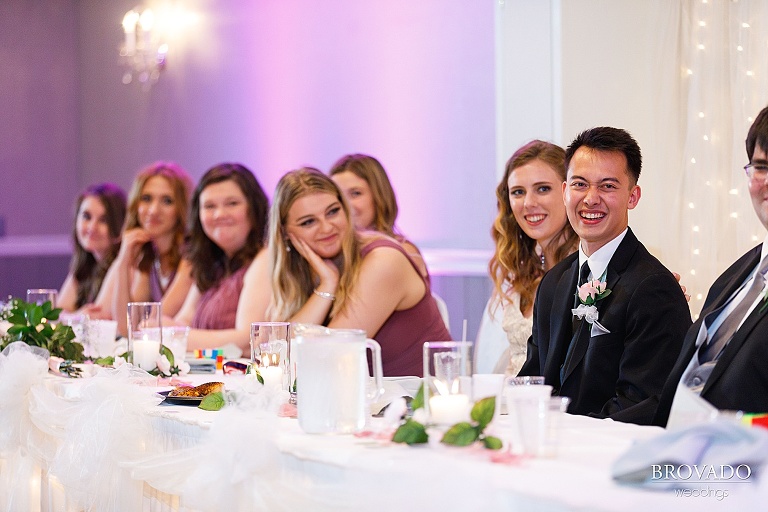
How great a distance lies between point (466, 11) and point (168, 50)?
295cm

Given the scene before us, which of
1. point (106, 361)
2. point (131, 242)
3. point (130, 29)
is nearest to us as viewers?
point (106, 361)

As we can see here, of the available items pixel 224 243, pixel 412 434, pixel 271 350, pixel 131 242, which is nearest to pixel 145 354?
pixel 271 350

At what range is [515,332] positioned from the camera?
3520 millimetres

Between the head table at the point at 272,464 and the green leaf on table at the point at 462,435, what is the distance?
1 centimetres

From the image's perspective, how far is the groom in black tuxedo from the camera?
231cm

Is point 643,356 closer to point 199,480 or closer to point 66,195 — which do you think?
point 199,480

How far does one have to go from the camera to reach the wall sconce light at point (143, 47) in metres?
7.23

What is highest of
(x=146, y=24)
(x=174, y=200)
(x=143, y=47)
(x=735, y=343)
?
(x=146, y=24)

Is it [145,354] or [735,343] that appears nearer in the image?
[735,343]

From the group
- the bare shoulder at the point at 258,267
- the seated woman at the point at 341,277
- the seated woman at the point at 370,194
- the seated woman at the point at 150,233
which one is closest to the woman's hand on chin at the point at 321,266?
the seated woman at the point at 341,277

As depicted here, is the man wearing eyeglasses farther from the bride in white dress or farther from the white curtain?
the white curtain

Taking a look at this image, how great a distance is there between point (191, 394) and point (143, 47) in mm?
5596

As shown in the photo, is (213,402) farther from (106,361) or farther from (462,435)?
(106,361)

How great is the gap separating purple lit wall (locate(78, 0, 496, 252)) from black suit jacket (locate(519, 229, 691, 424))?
272 centimetres
